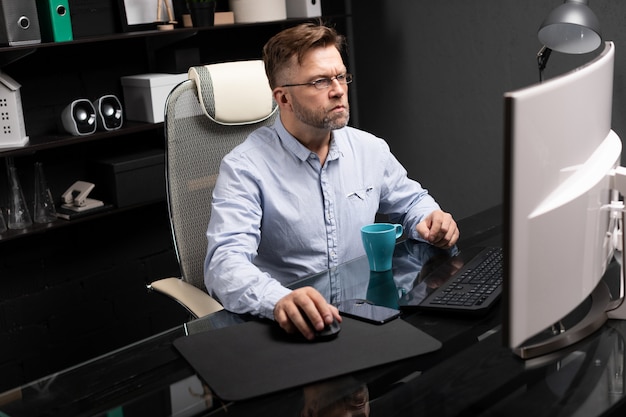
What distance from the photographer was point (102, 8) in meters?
2.85

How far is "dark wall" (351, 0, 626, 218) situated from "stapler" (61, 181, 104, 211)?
1.52 m

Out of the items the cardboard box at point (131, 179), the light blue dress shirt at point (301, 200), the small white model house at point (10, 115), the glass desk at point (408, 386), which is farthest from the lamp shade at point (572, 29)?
the small white model house at point (10, 115)

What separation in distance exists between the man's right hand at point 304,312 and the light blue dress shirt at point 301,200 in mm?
330

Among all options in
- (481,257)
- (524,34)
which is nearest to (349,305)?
(481,257)

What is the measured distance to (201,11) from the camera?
298 cm

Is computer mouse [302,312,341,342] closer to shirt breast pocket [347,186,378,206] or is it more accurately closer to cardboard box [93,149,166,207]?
shirt breast pocket [347,186,378,206]

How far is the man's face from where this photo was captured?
75.5 inches

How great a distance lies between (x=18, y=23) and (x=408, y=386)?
1.92 metres

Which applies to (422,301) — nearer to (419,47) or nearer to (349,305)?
(349,305)

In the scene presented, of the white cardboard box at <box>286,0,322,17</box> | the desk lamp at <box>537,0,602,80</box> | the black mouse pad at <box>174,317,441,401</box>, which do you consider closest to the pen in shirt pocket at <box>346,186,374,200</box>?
the black mouse pad at <box>174,317,441,401</box>

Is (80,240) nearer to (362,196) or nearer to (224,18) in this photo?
(224,18)

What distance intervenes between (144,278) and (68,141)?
0.78 m

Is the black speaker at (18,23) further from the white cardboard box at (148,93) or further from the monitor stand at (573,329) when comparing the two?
the monitor stand at (573,329)

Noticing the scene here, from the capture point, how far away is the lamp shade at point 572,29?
2.29 meters
